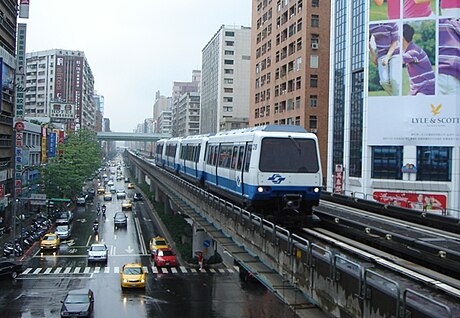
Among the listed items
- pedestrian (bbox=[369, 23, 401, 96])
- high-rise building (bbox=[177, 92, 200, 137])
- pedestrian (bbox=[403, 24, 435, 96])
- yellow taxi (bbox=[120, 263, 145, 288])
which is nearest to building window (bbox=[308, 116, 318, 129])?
pedestrian (bbox=[369, 23, 401, 96])

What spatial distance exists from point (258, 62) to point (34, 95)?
77338mm

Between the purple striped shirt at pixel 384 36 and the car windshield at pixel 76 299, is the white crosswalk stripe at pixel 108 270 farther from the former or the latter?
the purple striped shirt at pixel 384 36

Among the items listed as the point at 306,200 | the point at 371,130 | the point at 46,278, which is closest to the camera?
the point at 306,200

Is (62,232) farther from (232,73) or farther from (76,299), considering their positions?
(232,73)

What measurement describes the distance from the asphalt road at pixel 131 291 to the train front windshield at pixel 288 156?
38.2 feet

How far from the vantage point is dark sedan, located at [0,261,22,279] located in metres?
32.5

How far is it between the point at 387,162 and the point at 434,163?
4110 mm

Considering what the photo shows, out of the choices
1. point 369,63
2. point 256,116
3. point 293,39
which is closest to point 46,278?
point 369,63

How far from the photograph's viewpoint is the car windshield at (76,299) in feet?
79.0

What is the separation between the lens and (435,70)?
42812 mm

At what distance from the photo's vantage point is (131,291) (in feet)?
98.4

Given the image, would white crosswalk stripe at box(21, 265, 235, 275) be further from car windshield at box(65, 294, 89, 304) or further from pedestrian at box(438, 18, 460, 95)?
pedestrian at box(438, 18, 460, 95)

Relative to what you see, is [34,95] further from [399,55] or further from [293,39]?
[399,55]

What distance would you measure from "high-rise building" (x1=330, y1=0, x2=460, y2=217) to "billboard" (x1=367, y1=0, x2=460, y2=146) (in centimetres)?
7
